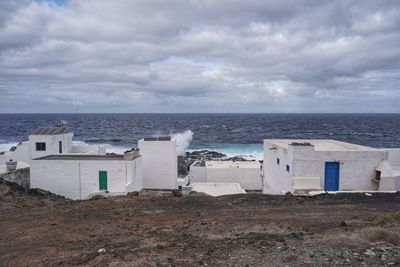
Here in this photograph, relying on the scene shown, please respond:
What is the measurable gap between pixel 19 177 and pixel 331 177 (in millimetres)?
19588

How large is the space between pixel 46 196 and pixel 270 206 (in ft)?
43.7

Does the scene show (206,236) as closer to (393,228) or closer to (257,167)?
(393,228)

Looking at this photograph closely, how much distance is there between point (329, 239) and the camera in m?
10.3

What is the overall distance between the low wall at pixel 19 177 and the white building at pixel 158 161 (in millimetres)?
7697

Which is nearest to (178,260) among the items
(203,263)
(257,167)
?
(203,263)

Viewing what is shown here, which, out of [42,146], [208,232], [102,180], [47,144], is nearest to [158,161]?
[102,180]

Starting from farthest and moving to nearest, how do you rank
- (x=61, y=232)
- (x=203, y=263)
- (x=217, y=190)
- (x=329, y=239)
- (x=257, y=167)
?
(x=257, y=167)
(x=217, y=190)
(x=61, y=232)
(x=329, y=239)
(x=203, y=263)

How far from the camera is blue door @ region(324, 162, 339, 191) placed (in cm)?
2125

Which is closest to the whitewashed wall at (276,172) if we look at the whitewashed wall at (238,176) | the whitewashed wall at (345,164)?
the whitewashed wall at (345,164)

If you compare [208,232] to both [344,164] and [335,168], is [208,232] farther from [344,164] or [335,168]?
[344,164]

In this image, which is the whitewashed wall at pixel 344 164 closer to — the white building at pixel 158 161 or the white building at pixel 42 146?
the white building at pixel 158 161

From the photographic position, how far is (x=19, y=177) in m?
26.7

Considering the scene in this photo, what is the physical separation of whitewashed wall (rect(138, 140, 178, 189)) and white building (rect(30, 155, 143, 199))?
406 cm

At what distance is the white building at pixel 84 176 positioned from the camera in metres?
23.6
